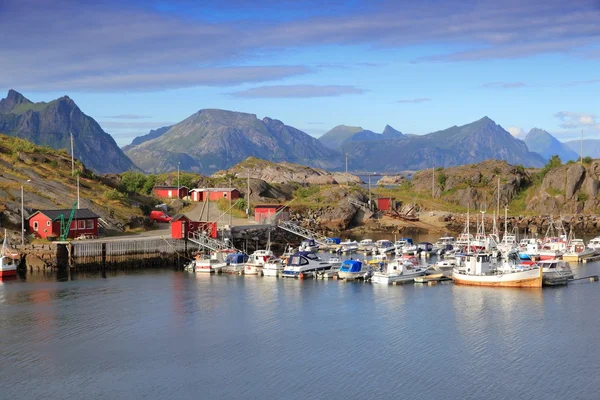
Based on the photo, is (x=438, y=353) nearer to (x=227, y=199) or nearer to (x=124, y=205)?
(x=124, y=205)

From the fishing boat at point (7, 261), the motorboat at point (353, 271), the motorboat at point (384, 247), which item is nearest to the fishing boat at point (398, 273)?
the motorboat at point (353, 271)

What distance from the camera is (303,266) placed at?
68.6 meters

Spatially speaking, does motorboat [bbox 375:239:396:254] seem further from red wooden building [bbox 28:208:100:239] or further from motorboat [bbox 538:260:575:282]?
red wooden building [bbox 28:208:100:239]

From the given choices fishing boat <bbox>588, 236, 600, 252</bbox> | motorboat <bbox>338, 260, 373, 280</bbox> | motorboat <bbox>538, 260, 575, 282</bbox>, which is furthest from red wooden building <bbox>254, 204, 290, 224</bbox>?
motorboat <bbox>538, 260, 575, 282</bbox>

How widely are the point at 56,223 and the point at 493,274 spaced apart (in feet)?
131

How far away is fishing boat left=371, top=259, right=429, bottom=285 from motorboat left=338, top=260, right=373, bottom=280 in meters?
1.67

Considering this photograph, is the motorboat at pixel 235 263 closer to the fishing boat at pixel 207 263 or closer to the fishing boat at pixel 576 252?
the fishing boat at pixel 207 263

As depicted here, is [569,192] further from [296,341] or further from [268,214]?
[296,341]

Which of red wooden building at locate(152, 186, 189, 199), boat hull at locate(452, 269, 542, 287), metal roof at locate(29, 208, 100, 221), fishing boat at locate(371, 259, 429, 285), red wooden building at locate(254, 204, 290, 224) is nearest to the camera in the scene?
boat hull at locate(452, 269, 542, 287)

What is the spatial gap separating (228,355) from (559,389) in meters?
17.0

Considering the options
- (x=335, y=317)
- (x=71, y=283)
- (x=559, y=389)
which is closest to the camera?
(x=559, y=389)

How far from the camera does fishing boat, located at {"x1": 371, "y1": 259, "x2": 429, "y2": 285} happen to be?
211 ft

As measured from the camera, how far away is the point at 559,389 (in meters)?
37.9

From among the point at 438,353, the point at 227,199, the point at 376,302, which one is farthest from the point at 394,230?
the point at 438,353
